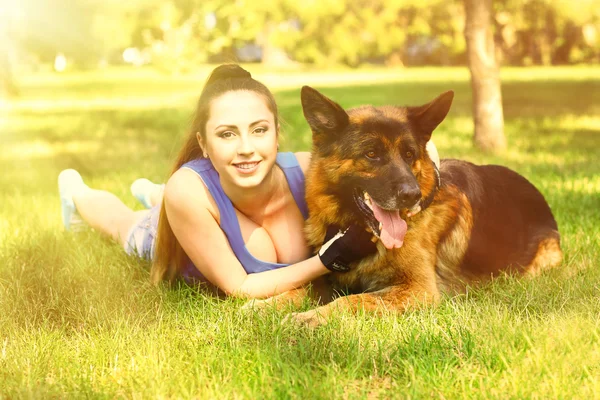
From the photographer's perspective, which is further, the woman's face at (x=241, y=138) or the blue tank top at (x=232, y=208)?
the blue tank top at (x=232, y=208)

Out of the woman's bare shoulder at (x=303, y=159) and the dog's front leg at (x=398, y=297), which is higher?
the woman's bare shoulder at (x=303, y=159)

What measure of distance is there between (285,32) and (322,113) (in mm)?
42597

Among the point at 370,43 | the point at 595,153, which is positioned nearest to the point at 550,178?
the point at 595,153

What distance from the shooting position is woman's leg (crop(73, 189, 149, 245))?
5.47m

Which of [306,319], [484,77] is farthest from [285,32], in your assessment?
[306,319]

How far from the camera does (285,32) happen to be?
45.2 m

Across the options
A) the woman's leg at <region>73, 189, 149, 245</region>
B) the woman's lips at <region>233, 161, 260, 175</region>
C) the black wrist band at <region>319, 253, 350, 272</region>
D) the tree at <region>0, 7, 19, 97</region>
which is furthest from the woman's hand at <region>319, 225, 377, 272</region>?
the tree at <region>0, 7, 19, 97</region>

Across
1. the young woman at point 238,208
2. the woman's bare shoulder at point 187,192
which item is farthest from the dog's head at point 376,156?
the woman's bare shoulder at point 187,192

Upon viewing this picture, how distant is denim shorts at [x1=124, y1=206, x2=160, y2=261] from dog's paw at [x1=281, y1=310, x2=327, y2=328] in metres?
1.59

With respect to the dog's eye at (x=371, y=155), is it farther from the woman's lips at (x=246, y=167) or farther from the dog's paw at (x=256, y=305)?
the dog's paw at (x=256, y=305)

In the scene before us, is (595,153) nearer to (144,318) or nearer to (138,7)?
(144,318)

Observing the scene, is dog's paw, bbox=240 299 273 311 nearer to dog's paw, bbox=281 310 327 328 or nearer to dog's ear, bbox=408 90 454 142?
dog's paw, bbox=281 310 327 328

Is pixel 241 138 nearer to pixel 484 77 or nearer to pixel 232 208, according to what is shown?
pixel 232 208

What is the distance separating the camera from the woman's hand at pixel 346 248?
3789mm
